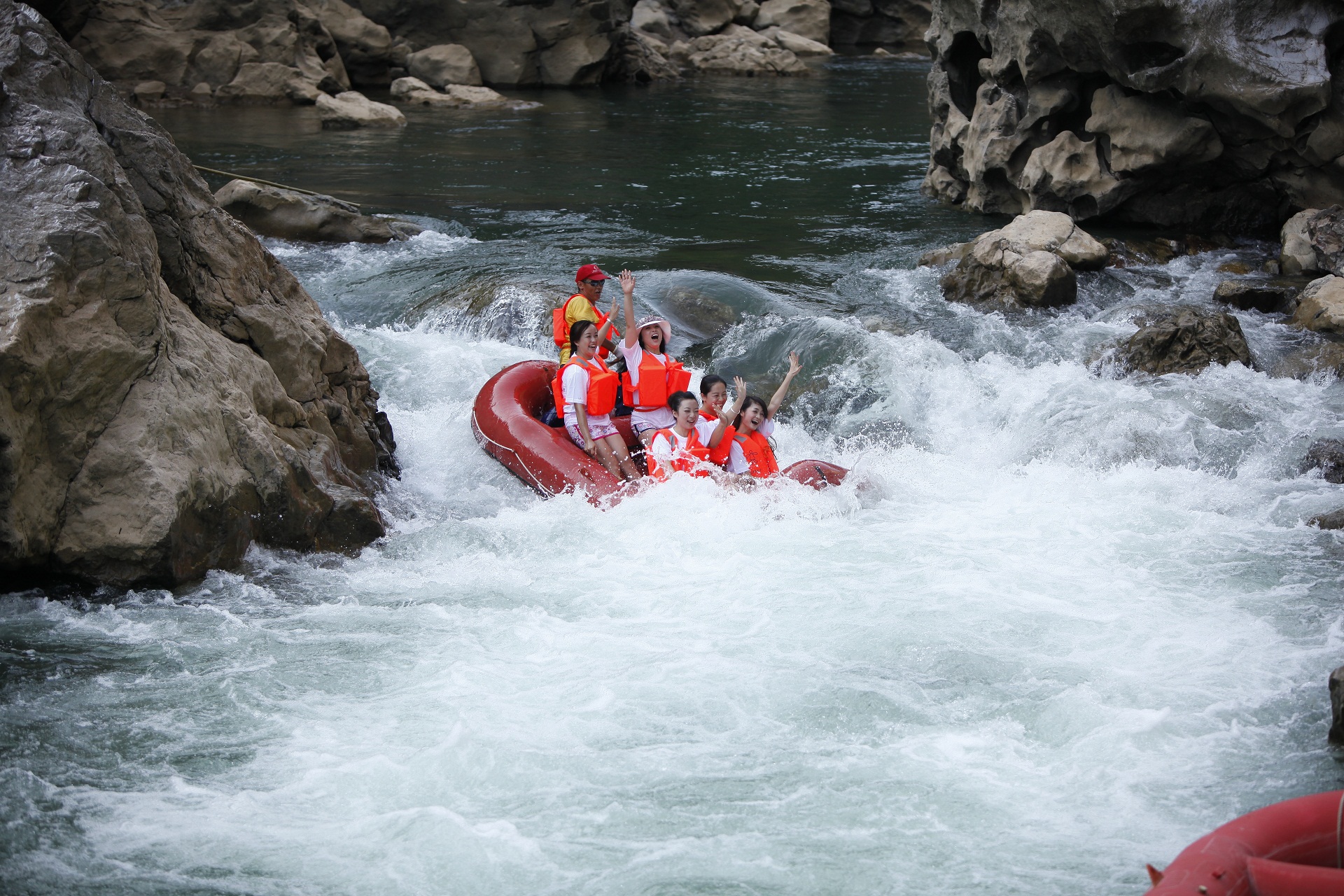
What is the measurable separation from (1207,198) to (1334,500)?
6.30 metres

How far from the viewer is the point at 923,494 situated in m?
7.66

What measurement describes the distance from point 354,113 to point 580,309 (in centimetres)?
1465

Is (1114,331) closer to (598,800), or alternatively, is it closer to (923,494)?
(923,494)

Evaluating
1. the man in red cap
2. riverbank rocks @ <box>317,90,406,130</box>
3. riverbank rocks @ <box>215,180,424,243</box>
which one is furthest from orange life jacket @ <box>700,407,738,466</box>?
riverbank rocks @ <box>317,90,406,130</box>

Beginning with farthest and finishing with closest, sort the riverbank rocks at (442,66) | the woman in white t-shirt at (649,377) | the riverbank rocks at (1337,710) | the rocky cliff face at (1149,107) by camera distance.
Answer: the riverbank rocks at (442,66) → the rocky cliff face at (1149,107) → the woman in white t-shirt at (649,377) → the riverbank rocks at (1337,710)

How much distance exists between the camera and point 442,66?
25609 millimetres

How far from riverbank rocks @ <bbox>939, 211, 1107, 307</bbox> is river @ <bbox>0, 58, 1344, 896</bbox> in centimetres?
30

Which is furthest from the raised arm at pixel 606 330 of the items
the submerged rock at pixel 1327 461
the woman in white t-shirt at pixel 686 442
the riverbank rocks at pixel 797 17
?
the riverbank rocks at pixel 797 17

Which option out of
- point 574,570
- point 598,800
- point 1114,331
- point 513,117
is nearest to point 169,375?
point 574,570

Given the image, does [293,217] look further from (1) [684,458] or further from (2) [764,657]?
(2) [764,657]

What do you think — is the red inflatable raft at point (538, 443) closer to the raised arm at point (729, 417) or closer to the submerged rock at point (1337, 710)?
the raised arm at point (729, 417)

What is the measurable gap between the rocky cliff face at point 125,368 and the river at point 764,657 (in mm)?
290

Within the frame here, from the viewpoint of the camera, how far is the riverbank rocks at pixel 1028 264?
34.5ft

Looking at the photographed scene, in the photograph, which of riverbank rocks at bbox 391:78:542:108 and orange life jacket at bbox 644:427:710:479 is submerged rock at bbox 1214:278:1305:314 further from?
riverbank rocks at bbox 391:78:542:108
